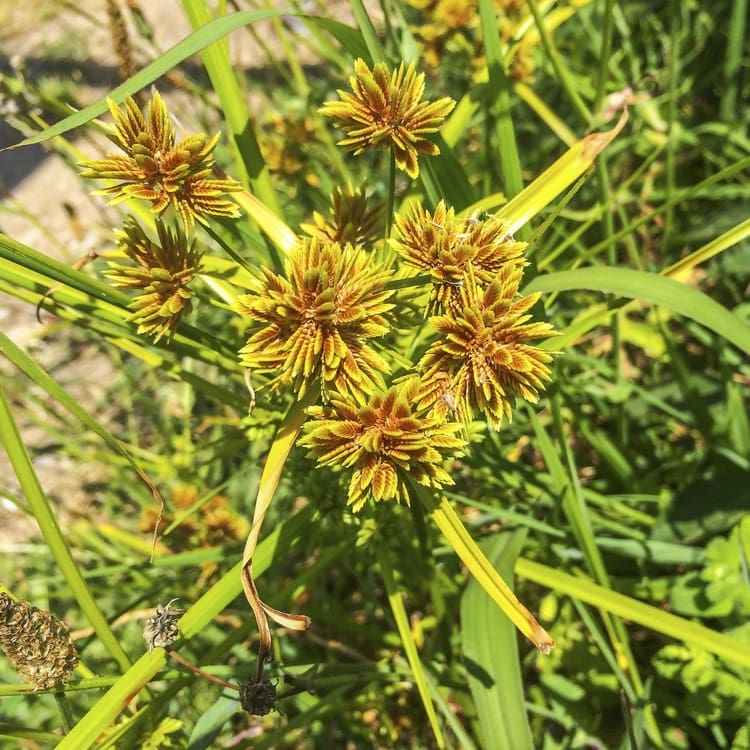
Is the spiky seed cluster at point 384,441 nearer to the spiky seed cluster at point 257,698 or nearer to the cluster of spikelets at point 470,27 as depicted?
the spiky seed cluster at point 257,698

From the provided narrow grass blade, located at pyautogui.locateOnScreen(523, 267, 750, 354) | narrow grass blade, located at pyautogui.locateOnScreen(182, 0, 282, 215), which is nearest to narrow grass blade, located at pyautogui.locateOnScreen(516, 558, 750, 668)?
narrow grass blade, located at pyautogui.locateOnScreen(523, 267, 750, 354)

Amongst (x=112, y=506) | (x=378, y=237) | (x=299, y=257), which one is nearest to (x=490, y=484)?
(x=378, y=237)

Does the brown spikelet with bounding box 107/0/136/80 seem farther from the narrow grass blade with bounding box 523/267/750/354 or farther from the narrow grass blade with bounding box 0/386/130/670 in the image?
the narrow grass blade with bounding box 523/267/750/354

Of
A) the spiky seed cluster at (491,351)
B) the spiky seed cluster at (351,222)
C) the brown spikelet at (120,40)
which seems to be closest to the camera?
the spiky seed cluster at (491,351)

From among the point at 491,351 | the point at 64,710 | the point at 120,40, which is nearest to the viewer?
the point at 491,351

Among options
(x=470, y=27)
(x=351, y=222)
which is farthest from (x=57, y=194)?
(x=351, y=222)

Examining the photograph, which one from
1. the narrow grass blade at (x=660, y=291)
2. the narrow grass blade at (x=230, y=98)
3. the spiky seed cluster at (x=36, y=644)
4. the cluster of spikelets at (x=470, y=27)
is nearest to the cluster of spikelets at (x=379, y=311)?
the narrow grass blade at (x=660, y=291)

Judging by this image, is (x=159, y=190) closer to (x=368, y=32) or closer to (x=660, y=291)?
(x=368, y=32)
